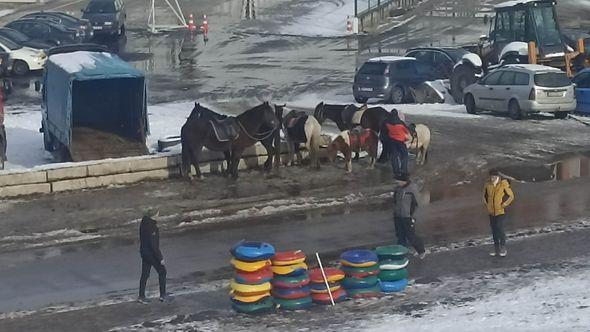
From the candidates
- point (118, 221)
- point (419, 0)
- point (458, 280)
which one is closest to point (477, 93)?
point (118, 221)

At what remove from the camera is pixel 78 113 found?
26328 millimetres

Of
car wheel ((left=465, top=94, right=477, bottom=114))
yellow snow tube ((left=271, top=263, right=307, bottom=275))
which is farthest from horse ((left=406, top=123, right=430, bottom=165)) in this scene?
yellow snow tube ((left=271, top=263, right=307, bottom=275))

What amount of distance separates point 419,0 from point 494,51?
2430 centimetres

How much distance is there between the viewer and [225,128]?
23.5m

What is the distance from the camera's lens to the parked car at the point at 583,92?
1225 inches

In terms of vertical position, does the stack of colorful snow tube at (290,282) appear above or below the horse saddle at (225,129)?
below

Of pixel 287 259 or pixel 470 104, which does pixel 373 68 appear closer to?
pixel 470 104

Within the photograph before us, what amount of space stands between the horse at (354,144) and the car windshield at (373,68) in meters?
11.3

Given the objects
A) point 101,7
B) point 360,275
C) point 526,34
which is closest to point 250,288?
point 360,275

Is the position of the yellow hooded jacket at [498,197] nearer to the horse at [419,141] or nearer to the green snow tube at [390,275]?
the green snow tube at [390,275]

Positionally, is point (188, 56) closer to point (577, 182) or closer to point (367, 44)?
point (367, 44)

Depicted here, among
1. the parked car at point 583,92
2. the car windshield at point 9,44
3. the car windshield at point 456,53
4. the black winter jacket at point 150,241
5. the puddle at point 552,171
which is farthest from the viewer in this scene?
the car windshield at point 9,44

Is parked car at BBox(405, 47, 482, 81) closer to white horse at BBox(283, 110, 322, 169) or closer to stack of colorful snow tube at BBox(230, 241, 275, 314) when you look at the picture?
white horse at BBox(283, 110, 322, 169)

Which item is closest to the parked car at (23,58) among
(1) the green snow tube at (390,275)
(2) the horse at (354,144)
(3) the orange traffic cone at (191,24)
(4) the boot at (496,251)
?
(3) the orange traffic cone at (191,24)
